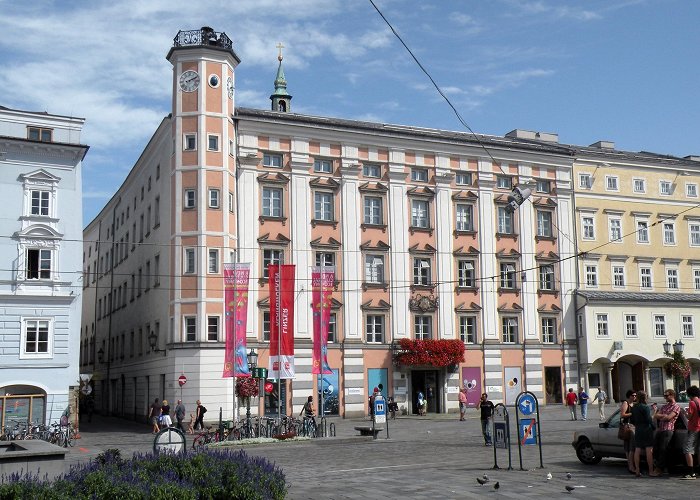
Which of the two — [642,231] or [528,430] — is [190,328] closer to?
[528,430]

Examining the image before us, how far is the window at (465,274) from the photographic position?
174ft

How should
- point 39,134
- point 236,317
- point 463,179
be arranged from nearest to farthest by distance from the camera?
point 39,134 → point 236,317 → point 463,179

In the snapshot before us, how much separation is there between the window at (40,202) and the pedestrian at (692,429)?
32437 millimetres

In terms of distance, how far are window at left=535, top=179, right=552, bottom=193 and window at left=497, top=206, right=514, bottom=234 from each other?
9.62 feet

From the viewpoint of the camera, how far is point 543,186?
56.5 meters

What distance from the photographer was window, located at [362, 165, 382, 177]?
51.3 m

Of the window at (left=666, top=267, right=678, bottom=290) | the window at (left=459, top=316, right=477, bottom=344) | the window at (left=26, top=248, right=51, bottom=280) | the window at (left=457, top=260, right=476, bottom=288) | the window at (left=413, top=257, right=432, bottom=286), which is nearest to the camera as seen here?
the window at (left=26, top=248, right=51, bottom=280)

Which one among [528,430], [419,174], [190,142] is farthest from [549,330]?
[528,430]

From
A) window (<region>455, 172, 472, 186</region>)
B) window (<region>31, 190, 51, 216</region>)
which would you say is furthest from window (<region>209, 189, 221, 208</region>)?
window (<region>455, 172, 472, 186</region>)

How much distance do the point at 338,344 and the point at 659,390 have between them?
23.3 meters

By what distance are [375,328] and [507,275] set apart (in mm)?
10035

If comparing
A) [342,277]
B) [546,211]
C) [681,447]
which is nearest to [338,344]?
A: [342,277]

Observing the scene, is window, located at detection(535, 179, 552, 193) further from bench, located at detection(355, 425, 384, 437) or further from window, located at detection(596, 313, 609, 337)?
bench, located at detection(355, 425, 384, 437)

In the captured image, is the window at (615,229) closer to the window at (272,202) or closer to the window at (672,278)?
the window at (672,278)
